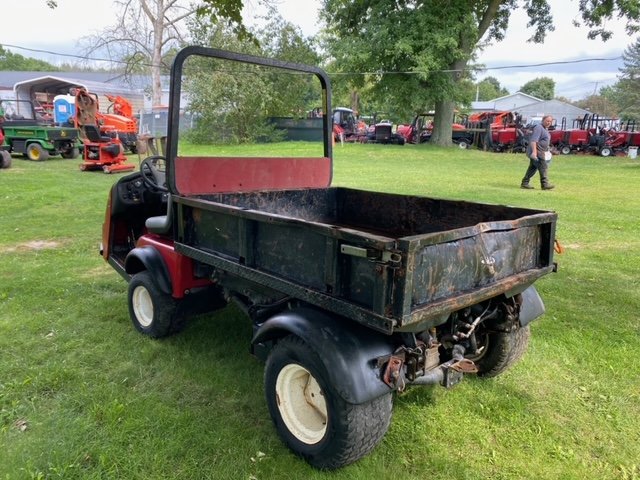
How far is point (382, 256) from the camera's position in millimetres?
1918

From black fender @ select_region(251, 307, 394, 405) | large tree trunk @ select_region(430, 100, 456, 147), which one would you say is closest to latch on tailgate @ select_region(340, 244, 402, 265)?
black fender @ select_region(251, 307, 394, 405)

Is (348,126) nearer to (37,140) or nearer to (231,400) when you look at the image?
(37,140)

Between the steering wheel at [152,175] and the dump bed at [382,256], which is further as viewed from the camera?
the steering wheel at [152,175]

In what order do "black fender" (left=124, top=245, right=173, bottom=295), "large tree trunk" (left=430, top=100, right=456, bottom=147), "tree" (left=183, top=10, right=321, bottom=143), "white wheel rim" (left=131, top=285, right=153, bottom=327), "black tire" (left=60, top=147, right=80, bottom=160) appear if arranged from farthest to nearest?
"large tree trunk" (left=430, top=100, right=456, bottom=147)
"tree" (left=183, top=10, right=321, bottom=143)
"black tire" (left=60, top=147, right=80, bottom=160)
"white wheel rim" (left=131, top=285, right=153, bottom=327)
"black fender" (left=124, top=245, right=173, bottom=295)

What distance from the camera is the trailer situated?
2.07 m

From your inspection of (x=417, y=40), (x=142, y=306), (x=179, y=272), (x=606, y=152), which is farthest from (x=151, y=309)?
(x=606, y=152)

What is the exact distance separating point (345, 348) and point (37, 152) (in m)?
16.1

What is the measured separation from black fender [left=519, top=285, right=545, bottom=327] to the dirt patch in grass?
545 cm

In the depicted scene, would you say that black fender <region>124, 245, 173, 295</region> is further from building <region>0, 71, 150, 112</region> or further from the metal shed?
the metal shed

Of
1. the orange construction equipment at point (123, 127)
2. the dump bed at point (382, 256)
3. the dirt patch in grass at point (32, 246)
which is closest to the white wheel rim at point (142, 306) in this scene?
the dump bed at point (382, 256)

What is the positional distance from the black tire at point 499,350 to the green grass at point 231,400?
12 cm

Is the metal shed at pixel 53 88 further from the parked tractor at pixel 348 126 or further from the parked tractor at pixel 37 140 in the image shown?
the parked tractor at pixel 37 140

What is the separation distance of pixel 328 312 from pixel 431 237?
65cm

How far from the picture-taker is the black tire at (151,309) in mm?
3475
